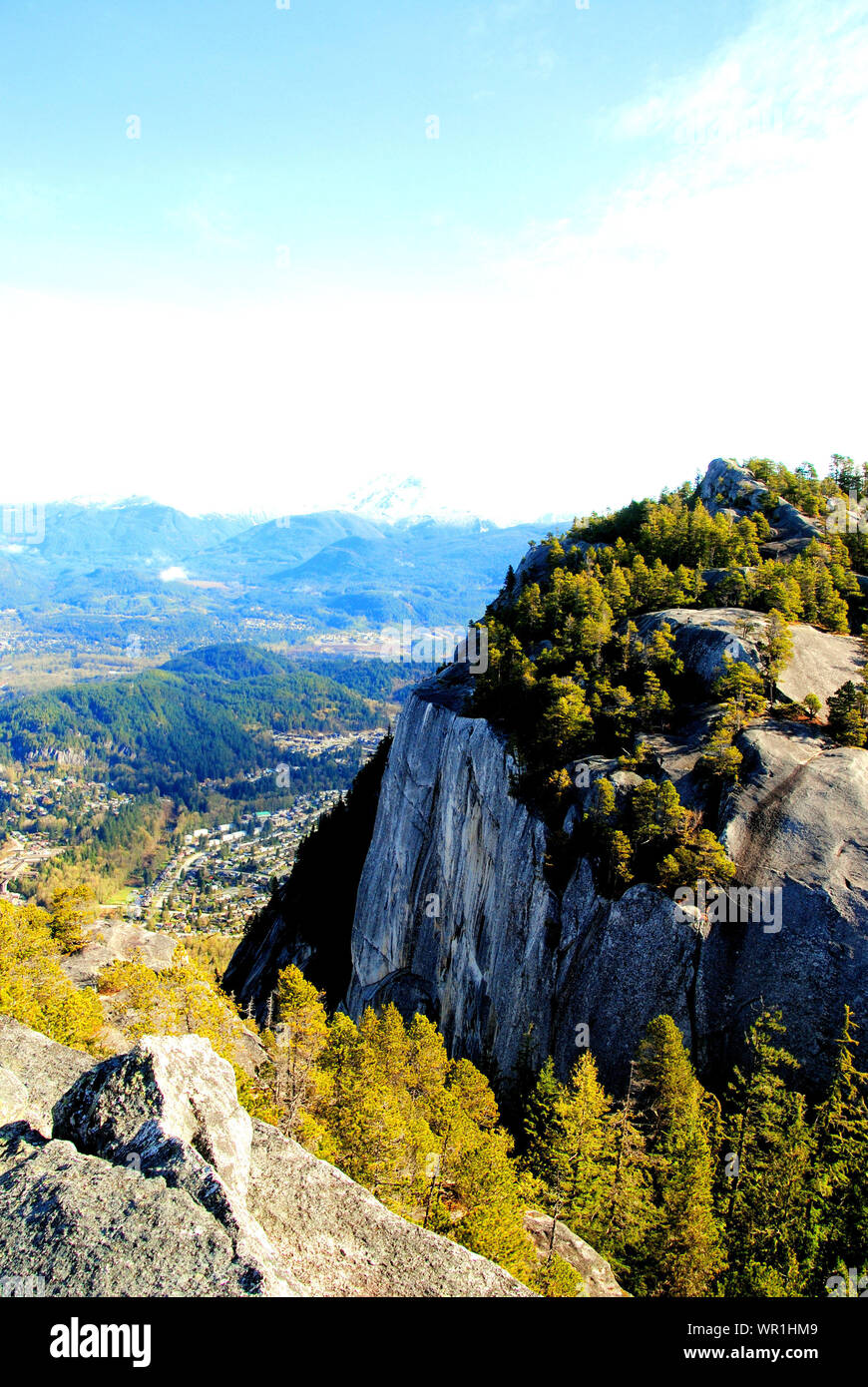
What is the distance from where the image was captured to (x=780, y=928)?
23328mm

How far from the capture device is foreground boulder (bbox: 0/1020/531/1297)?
9.09 meters

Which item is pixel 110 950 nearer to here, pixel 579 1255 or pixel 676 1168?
pixel 579 1255

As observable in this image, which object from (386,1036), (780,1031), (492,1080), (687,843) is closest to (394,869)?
(492,1080)

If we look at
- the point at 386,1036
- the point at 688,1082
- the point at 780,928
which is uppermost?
the point at 780,928

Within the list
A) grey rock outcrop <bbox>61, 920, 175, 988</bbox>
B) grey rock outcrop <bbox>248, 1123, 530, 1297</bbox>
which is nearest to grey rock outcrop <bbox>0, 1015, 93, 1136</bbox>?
grey rock outcrop <bbox>248, 1123, 530, 1297</bbox>

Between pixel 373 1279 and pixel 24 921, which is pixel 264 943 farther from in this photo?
pixel 373 1279

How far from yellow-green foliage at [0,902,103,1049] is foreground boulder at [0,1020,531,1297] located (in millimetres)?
9121

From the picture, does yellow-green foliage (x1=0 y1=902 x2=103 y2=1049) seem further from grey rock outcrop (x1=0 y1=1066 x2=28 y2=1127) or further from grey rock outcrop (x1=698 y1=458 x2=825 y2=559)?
grey rock outcrop (x1=698 y1=458 x2=825 y2=559)

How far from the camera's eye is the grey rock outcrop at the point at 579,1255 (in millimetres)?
18461

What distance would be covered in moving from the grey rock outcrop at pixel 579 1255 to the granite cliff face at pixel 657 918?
579cm

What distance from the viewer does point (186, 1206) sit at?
9984 millimetres

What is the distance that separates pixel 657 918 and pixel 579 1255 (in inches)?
403

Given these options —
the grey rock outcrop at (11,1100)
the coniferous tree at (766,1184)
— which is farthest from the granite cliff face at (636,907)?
the grey rock outcrop at (11,1100)
